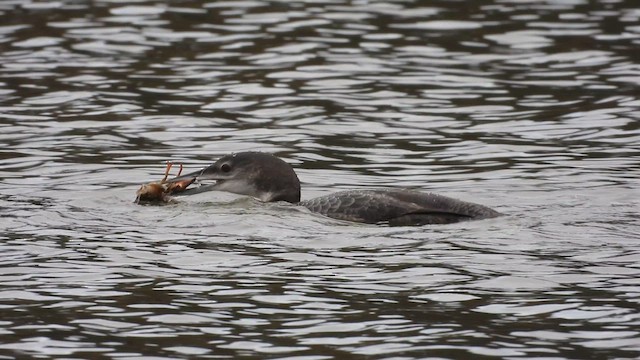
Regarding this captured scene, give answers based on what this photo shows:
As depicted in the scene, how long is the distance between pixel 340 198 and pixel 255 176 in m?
1.14

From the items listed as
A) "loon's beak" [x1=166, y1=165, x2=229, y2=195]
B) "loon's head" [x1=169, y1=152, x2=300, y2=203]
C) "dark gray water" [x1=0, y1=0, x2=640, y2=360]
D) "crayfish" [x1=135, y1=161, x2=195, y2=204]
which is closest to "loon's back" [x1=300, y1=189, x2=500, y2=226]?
"dark gray water" [x1=0, y1=0, x2=640, y2=360]

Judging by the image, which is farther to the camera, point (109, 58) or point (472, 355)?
point (109, 58)

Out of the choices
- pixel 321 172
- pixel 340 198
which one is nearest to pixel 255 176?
pixel 340 198

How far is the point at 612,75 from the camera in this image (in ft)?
58.4

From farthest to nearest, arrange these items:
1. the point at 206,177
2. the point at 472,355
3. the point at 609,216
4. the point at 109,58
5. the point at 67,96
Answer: the point at 109,58
the point at 67,96
the point at 206,177
the point at 609,216
the point at 472,355

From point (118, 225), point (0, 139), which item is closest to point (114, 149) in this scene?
point (0, 139)

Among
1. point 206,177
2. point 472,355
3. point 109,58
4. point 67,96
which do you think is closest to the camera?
point 472,355

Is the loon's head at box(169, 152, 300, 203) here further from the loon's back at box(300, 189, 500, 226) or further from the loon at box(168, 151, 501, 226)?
the loon's back at box(300, 189, 500, 226)

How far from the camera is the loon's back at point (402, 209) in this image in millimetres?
11469

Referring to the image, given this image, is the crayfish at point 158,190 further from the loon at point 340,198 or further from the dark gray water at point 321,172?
the dark gray water at point 321,172

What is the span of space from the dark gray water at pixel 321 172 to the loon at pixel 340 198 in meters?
0.19

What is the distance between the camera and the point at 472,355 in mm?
8055

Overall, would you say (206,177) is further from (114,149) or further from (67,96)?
(67,96)

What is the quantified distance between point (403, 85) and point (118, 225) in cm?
670
